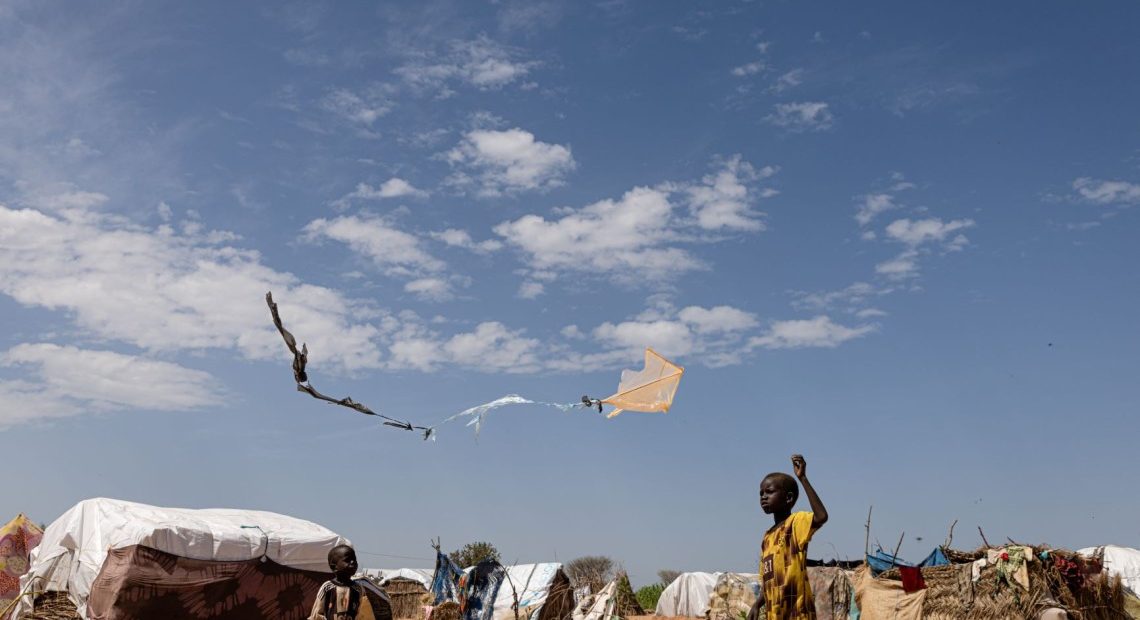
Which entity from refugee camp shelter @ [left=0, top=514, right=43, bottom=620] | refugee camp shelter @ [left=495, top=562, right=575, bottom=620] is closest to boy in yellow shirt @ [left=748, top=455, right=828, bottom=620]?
refugee camp shelter @ [left=495, top=562, right=575, bottom=620]

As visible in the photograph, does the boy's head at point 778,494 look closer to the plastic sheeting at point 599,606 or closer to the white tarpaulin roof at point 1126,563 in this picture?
the plastic sheeting at point 599,606

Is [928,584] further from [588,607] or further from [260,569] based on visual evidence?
[260,569]

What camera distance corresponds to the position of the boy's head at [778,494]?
561 centimetres

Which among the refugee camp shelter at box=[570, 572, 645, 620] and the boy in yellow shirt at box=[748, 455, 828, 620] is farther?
the refugee camp shelter at box=[570, 572, 645, 620]

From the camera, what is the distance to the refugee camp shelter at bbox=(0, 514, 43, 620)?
21125 mm

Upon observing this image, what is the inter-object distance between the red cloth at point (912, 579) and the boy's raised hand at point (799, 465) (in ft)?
38.8

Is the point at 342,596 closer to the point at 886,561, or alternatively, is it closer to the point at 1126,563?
the point at 886,561

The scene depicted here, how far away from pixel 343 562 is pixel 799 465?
112 inches

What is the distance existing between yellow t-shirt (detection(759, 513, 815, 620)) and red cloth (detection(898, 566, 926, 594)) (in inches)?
460

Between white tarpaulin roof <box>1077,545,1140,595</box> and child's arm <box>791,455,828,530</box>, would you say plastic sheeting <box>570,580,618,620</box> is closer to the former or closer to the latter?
white tarpaulin roof <box>1077,545,1140,595</box>

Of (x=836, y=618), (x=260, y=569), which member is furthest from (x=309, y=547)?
(x=836, y=618)

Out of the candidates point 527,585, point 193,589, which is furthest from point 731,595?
point 193,589

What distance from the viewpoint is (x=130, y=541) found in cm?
1549

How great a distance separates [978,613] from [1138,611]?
9.90 ft
